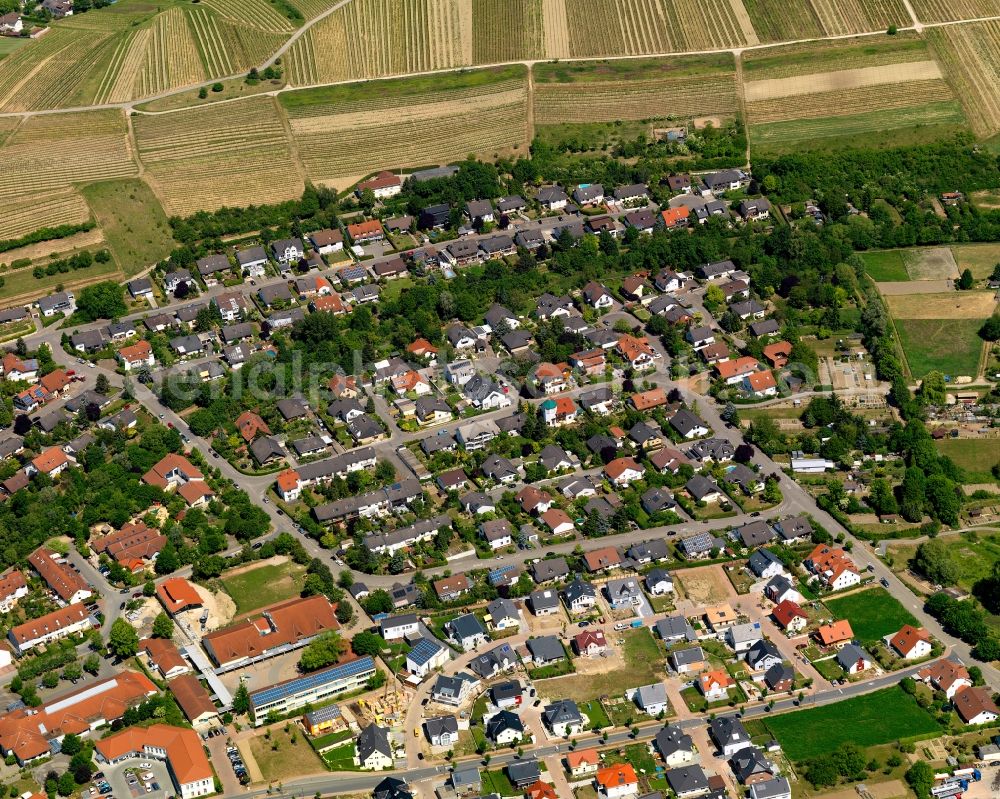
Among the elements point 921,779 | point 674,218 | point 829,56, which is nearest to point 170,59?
point 674,218

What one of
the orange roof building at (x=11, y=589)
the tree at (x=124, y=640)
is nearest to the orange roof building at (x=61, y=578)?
the orange roof building at (x=11, y=589)

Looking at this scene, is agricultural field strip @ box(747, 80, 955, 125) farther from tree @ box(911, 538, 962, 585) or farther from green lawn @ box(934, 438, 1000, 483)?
tree @ box(911, 538, 962, 585)

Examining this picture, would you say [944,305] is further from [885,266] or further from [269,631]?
[269,631]

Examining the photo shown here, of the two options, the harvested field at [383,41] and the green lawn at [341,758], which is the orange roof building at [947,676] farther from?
the harvested field at [383,41]

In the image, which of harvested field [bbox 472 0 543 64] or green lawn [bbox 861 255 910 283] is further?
harvested field [bbox 472 0 543 64]

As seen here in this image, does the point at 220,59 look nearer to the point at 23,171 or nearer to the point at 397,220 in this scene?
the point at 23,171

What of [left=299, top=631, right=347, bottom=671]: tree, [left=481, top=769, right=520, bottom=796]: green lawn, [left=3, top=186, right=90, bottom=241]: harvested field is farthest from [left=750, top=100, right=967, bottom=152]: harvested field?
[left=481, top=769, right=520, bottom=796]: green lawn
